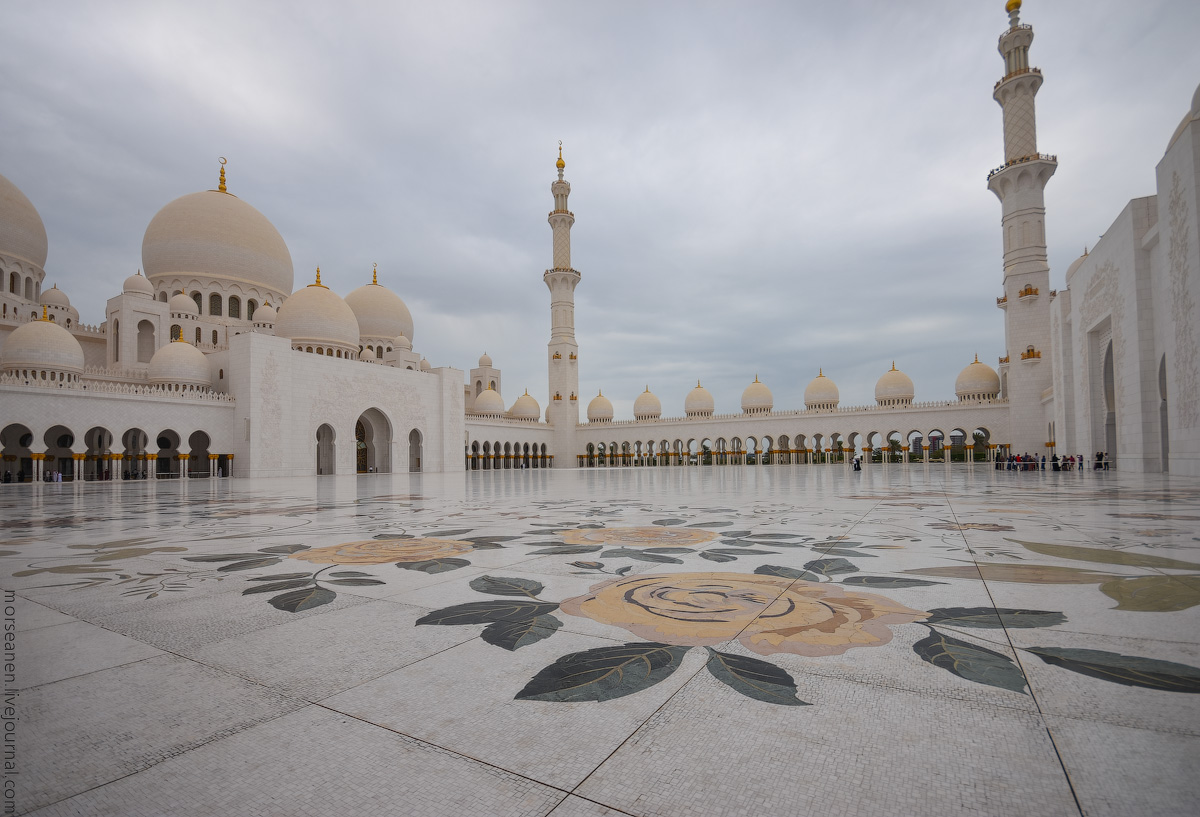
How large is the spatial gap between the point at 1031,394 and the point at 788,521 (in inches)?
1014

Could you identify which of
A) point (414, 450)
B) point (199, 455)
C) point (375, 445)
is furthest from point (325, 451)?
point (199, 455)

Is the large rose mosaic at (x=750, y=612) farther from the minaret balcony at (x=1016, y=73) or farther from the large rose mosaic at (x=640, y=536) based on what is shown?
the minaret balcony at (x=1016, y=73)

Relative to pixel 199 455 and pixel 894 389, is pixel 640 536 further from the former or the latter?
pixel 894 389

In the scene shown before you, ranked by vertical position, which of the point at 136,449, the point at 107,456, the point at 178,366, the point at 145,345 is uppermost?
the point at 145,345

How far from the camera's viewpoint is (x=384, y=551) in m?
3.55

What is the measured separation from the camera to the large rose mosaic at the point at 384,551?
3.27 m

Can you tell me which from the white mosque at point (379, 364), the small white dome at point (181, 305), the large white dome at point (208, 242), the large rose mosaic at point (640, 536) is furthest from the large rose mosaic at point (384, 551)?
the large white dome at point (208, 242)

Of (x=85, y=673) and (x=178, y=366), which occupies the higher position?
(x=178, y=366)

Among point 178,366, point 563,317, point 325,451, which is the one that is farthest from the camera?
point 563,317

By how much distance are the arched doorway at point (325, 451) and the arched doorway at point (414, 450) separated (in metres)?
3.50

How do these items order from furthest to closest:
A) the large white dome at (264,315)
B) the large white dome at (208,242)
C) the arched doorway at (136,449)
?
the large white dome at (264,315), the large white dome at (208,242), the arched doorway at (136,449)

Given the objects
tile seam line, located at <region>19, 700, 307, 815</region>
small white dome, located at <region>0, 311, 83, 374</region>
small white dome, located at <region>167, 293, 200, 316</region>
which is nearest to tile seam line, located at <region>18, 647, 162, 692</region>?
tile seam line, located at <region>19, 700, 307, 815</region>

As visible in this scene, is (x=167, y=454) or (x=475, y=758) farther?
(x=167, y=454)

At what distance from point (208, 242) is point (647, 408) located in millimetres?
26911
